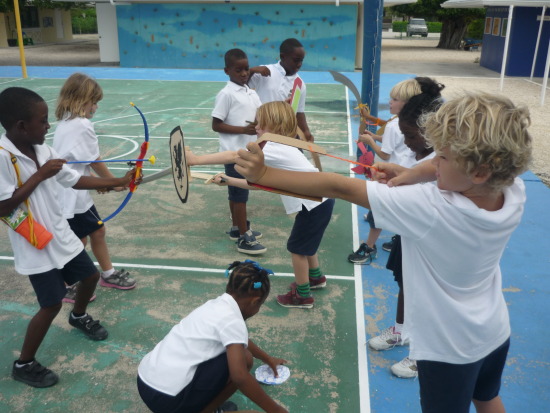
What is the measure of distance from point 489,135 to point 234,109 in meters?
3.50

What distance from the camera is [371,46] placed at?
6.66m

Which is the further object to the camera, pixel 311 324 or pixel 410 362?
pixel 311 324

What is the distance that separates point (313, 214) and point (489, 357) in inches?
73.7

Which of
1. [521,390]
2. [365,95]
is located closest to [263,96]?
[365,95]

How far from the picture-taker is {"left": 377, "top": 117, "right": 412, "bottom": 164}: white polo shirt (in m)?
4.02

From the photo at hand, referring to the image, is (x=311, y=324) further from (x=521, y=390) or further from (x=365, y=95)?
(x=365, y=95)

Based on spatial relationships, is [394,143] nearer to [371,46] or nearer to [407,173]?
[407,173]

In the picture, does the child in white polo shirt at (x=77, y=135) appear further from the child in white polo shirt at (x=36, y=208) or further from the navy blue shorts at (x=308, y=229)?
the navy blue shorts at (x=308, y=229)

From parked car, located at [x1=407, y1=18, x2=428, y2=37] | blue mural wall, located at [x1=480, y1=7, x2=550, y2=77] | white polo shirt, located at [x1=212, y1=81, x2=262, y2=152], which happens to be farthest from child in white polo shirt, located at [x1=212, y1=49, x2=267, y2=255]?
parked car, located at [x1=407, y1=18, x2=428, y2=37]

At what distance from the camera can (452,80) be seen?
18.5 m

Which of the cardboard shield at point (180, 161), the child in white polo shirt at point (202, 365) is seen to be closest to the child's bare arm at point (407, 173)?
the child in white polo shirt at point (202, 365)

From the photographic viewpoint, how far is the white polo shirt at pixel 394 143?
13.2ft

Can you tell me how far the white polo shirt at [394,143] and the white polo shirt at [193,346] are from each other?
221 cm

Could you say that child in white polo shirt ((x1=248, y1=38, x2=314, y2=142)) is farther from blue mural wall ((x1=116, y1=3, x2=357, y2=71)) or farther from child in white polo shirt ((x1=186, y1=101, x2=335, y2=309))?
blue mural wall ((x1=116, y1=3, x2=357, y2=71))
